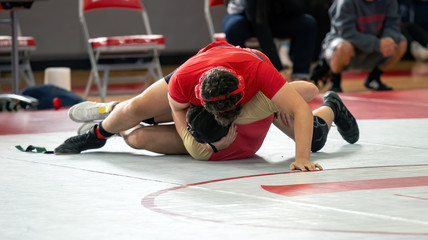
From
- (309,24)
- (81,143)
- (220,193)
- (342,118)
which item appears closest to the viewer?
(220,193)

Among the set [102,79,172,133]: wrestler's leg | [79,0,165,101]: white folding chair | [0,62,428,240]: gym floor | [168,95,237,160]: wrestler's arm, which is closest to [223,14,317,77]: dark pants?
[79,0,165,101]: white folding chair

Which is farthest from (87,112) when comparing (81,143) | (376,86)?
(376,86)

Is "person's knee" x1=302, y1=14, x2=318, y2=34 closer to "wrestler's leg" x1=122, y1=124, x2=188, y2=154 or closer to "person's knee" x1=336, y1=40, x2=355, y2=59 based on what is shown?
"person's knee" x1=336, y1=40, x2=355, y2=59

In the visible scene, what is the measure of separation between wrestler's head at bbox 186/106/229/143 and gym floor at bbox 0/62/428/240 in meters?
0.13

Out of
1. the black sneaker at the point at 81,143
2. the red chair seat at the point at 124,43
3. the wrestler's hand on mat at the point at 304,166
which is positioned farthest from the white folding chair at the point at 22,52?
the wrestler's hand on mat at the point at 304,166

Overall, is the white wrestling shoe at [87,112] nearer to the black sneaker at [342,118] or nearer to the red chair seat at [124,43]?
the black sneaker at [342,118]

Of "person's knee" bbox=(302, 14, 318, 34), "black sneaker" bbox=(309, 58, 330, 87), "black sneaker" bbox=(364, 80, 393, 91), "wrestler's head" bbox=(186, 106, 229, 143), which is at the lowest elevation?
"black sneaker" bbox=(364, 80, 393, 91)

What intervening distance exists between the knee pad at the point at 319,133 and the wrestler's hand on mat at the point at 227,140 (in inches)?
16.4

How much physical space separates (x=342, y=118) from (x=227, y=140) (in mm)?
747

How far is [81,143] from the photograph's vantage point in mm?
3445

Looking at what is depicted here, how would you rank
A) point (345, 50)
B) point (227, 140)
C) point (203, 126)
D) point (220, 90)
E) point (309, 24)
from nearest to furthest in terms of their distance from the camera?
point (220, 90) → point (203, 126) → point (227, 140) → point (345, 50) → point (309, 24)

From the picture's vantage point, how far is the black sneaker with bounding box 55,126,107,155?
344 centimetres

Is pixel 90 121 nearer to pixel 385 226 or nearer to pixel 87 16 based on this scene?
pixel 385 226

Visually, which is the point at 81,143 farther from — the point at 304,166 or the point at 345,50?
the point at 345,50
